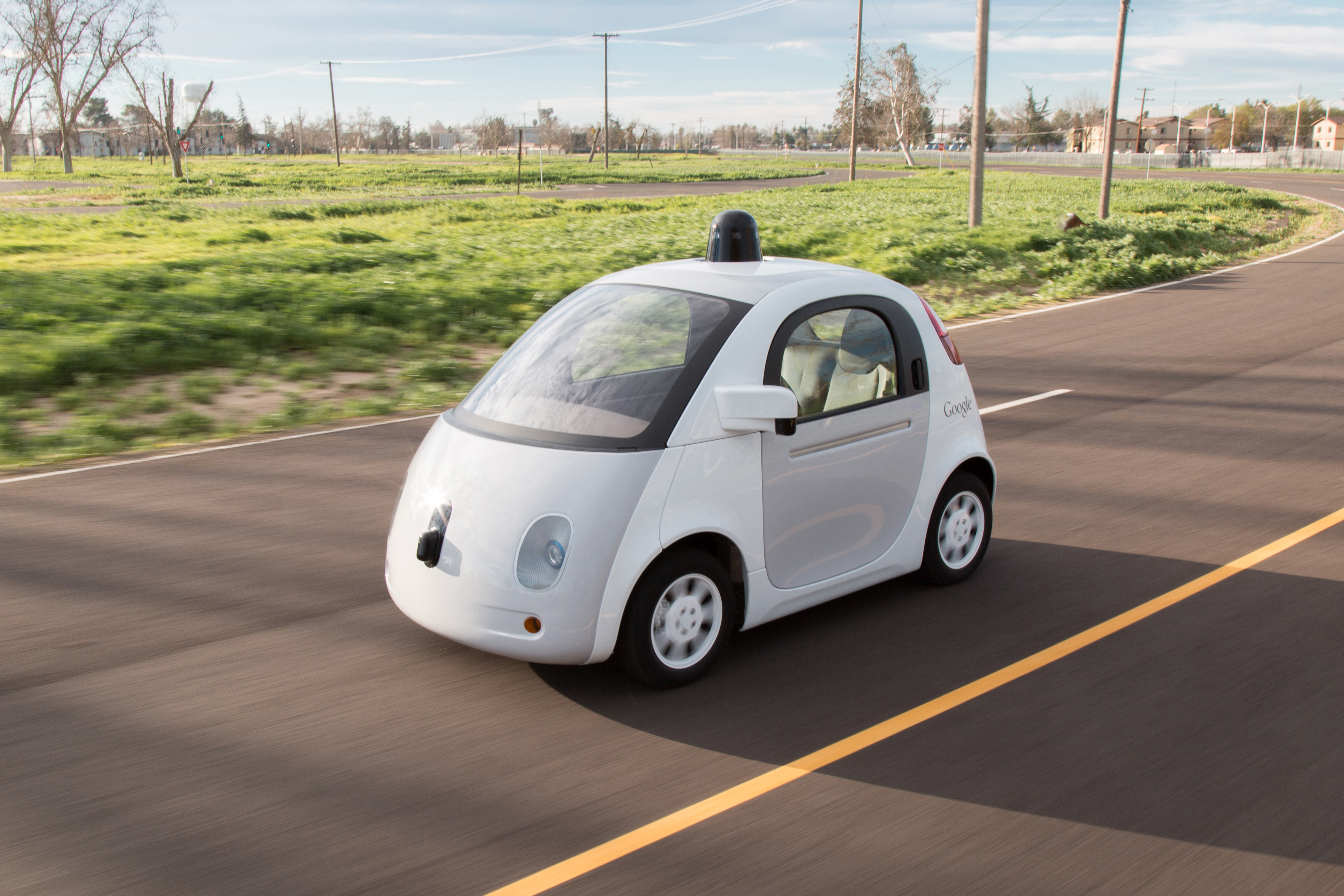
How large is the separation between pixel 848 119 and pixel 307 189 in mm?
102975

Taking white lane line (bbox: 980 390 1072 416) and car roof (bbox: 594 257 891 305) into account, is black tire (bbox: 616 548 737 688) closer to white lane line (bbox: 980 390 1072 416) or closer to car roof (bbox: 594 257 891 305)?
car roof (bbox: 594 257 891 305)

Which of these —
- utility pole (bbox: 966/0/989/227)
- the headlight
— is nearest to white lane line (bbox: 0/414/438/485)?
the headlight

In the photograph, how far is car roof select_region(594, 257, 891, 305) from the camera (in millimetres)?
4801

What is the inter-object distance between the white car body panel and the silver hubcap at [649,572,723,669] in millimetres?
183

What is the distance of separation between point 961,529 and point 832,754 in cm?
199

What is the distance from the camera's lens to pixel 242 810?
11.7ft

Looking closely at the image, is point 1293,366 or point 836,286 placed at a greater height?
point 836,286

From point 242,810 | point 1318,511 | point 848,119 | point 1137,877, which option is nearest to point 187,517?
point 242,810

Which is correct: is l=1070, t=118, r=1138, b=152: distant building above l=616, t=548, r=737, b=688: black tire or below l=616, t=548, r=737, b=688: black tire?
above

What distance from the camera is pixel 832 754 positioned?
396cm

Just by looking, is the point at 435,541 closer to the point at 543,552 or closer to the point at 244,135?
the point at 543,552

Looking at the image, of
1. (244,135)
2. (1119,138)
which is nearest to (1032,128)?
(1119,138)

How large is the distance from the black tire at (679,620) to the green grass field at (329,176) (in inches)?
1553

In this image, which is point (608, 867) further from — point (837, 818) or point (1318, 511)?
point (1318, 511)
